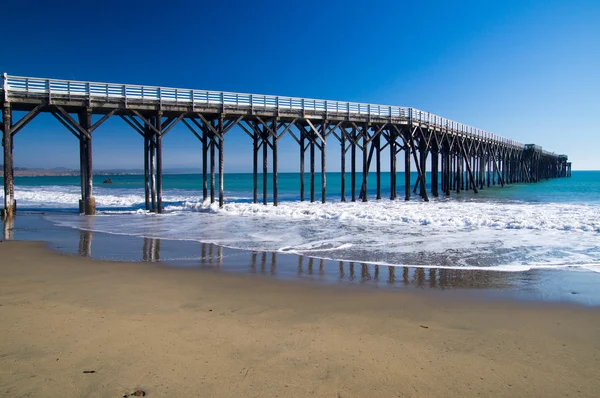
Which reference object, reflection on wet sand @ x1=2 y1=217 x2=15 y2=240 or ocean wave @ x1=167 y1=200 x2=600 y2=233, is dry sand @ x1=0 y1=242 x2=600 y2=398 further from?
ocean wave @ x1=167 y1=200 x2=600 y2=233

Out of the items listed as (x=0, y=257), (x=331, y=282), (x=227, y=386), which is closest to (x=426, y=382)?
(x=227, y=386)

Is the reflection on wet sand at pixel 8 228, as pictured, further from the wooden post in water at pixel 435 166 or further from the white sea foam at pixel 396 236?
the wooden post in water at pixel 435 166

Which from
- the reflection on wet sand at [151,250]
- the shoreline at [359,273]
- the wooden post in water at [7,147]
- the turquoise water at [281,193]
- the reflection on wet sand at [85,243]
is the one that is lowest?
the shoreline at [359,273]

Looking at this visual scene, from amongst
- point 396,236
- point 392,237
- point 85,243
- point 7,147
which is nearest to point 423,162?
point 396,236

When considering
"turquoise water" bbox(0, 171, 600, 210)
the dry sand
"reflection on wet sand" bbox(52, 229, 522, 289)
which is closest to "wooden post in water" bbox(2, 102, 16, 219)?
"turquoise water" bbox(0, 171, 600, 210)

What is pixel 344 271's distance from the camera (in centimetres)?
705

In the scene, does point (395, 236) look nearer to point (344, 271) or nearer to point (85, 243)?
point (344, 271)

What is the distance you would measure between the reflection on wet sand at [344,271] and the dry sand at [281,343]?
765 millimetres

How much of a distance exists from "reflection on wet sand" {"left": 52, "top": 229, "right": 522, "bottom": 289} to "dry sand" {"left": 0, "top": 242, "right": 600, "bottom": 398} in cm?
77

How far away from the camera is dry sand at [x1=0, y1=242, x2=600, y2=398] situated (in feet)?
9.89

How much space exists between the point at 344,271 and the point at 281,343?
3414mm

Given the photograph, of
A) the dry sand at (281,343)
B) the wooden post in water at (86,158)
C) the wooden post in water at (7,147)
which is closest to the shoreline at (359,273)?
the dry sand at (281,343)

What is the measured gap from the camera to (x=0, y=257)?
7.83 m

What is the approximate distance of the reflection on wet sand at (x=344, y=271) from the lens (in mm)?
6293
